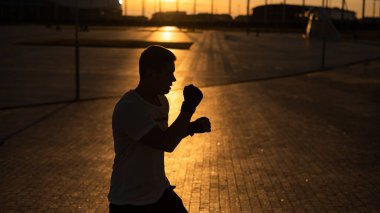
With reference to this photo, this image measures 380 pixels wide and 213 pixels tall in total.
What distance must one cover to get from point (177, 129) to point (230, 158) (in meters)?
5.64

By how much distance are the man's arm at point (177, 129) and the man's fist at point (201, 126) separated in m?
0.22

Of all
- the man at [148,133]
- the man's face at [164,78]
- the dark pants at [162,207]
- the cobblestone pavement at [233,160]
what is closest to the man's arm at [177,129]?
the man at [148,133]

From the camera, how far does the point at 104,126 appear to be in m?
11.2

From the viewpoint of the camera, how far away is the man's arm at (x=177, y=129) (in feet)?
9.90

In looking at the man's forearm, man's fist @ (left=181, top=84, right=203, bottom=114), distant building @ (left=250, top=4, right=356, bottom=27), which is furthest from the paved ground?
distant building @ (left=250, top=4, right=356, bottom=27)

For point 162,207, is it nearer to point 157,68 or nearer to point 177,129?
point 177,129

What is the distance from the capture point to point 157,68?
3107 mm

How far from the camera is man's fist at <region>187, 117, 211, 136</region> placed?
329 centimetres

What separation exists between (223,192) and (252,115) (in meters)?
6.16

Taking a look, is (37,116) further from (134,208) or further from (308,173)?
(134,208)

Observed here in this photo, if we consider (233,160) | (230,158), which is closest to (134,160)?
(233,160)

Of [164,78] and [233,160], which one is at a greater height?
[164,78]

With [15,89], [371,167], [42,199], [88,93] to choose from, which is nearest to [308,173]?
[371,167]

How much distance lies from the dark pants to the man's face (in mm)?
636
